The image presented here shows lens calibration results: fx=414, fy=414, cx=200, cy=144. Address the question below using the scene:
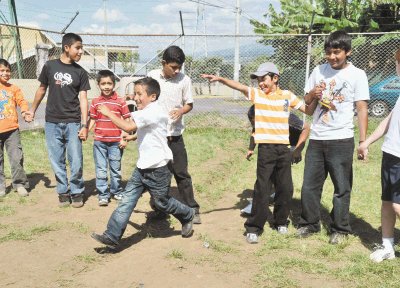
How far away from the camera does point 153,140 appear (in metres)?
4.05

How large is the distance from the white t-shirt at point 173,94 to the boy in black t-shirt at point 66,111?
3.93ft

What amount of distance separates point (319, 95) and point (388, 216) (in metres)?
1.33

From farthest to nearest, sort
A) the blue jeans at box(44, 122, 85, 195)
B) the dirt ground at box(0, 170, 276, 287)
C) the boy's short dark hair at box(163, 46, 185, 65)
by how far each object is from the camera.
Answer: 1. the blue jeans at box(44, 122, 85, 195)
2. the boy's short dark hair at box(163, 46, 185, 65)
3. the dirt ground at box(0, 170, 276, 287)

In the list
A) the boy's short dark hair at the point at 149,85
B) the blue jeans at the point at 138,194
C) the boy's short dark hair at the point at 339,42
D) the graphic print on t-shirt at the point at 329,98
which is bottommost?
the blue jeans at the point at 138,194

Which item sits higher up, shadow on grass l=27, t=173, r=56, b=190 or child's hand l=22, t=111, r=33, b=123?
child's hand l=22, t=111, r=33, b=123

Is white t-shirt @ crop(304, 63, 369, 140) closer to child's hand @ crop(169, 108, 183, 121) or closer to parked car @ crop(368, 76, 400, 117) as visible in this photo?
child's hand @ crop(169, 108, 183, 121)

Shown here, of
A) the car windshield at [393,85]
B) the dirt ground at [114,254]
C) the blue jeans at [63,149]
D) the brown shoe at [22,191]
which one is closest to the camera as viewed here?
the dirt ground at [114,254]

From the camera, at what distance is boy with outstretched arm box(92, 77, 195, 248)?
3.95m

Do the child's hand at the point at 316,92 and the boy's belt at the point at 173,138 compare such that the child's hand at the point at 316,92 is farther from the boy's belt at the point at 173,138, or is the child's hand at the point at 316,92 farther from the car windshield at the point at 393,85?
the car windshield at the point at 393,85

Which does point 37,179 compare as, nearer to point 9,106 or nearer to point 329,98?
point 9,106

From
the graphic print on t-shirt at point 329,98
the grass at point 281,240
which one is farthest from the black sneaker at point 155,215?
the graphic print on t-shirt at point 329,98

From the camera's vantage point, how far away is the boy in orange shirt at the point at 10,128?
5.71 m

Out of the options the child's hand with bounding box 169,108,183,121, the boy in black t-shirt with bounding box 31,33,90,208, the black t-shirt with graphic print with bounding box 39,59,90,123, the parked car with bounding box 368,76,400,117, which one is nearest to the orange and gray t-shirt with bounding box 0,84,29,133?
the boy in black t-shirt with bounding box 31,33,90,208

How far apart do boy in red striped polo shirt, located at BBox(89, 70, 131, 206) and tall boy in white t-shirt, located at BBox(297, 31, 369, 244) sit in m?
2.48
